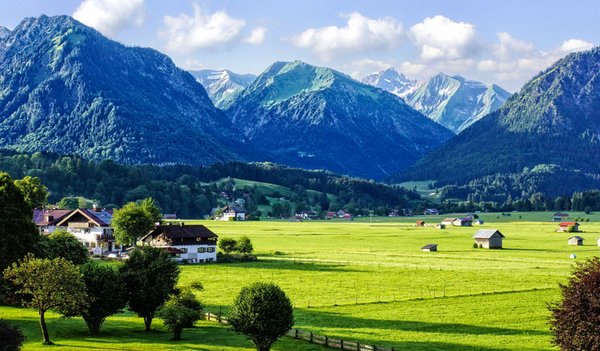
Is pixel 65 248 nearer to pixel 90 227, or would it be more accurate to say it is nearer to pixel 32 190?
pixel 90 227

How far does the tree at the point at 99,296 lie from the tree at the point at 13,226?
1805 cm

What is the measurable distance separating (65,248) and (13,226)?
53.9 ft

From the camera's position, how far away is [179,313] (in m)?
62.4

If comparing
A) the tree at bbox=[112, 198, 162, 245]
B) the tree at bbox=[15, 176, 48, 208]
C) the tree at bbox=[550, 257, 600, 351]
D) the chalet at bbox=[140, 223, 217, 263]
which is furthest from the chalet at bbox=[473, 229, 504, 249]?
the tree at bbox=[550, 257, 600, 351]

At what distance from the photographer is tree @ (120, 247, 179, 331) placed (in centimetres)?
6719

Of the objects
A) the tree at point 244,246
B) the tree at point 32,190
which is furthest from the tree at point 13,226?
the tree at point 32,190

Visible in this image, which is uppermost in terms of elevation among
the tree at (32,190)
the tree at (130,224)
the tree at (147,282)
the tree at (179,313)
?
the tree at (32,190)

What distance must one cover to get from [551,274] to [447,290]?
22.2m

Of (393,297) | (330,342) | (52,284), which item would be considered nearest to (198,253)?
(393,297)

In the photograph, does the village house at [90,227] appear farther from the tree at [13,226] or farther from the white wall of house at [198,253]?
the tree at [13,226]

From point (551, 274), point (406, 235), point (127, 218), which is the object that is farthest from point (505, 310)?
point (406, 235)

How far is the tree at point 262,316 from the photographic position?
182 feet


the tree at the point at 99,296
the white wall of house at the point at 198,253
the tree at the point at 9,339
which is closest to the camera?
the tree at the point at 9,339

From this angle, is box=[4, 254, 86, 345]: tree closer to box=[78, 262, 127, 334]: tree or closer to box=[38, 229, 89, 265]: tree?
box=[78, 262, 127, 334]: tree
